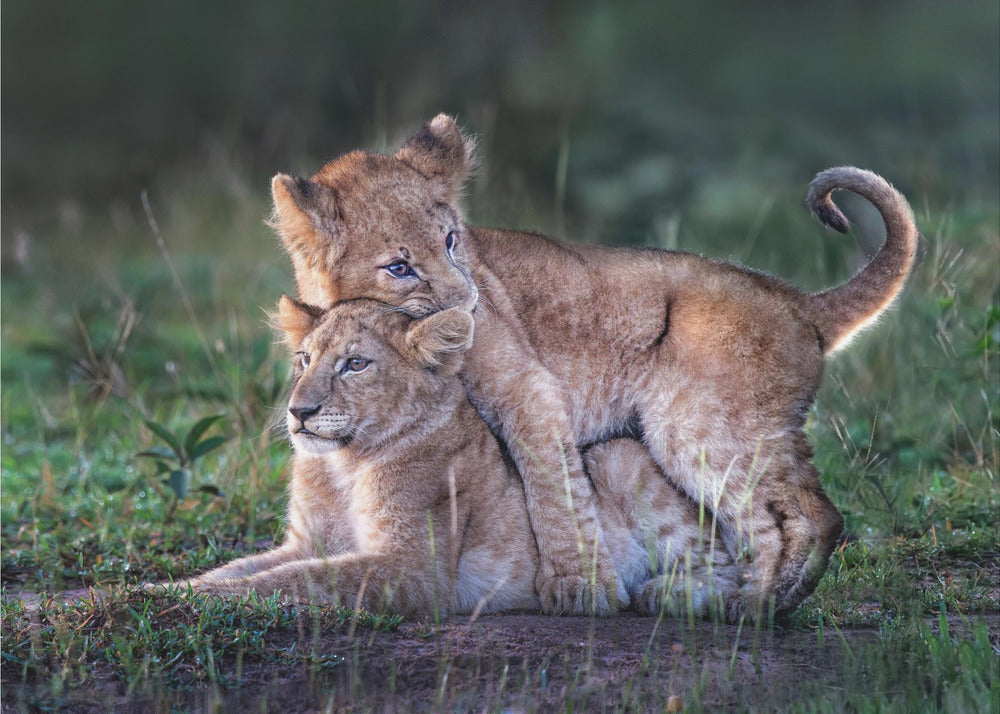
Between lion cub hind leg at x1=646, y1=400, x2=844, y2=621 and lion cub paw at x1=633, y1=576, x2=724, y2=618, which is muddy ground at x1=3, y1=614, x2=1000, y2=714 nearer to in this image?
lion cub paw at x1=633, y1=576, x2=724, y2=618

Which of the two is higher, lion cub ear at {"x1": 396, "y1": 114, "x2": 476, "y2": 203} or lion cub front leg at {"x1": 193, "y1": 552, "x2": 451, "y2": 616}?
lion cub ear at {"x1": 396, "y1": 114, "x2": 476, "y2": 203}

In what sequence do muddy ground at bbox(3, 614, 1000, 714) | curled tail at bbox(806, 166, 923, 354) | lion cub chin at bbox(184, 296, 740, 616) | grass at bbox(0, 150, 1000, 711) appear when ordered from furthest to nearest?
curled tail at bbox(806, 166, 923, 354) < lion cub chin at bbox(184, 296, 740, 616) < grass at bbox(0, 150, 1000, 711) < muddy ground at bbox(3, 614, 1000, 714)

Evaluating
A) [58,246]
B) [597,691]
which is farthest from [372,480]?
[58,246]

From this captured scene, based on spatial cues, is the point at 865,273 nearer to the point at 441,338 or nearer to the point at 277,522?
the point at 441,338

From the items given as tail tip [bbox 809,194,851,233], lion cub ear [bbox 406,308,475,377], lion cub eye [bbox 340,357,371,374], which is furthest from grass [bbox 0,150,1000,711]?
lion cub ear [bbox 406,308,475,377]

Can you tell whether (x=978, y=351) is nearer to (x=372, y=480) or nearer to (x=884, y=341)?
(x=884, y=341)

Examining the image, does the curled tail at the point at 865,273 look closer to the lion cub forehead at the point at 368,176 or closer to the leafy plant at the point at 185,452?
the lion cub forehead at the point at 368,176

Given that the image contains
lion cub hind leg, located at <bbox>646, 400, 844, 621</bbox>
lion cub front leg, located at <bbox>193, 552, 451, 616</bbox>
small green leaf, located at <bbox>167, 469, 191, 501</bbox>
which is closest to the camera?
lion cub front leg, located at <bbox>193, 552, 451, 616</bbox>

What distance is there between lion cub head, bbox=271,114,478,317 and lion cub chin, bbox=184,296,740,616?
0.09m

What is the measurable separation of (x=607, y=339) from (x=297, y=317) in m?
1.27

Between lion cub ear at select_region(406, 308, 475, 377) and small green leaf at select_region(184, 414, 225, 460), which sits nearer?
lion cub ear at select_region(406, 308, 475, 377)

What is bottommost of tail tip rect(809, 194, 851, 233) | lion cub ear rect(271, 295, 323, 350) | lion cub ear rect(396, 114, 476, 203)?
lion cub ear rect(271, 295, 323, 350)

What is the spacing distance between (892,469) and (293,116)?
1053cm

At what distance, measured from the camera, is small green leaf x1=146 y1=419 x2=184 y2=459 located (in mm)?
5594
